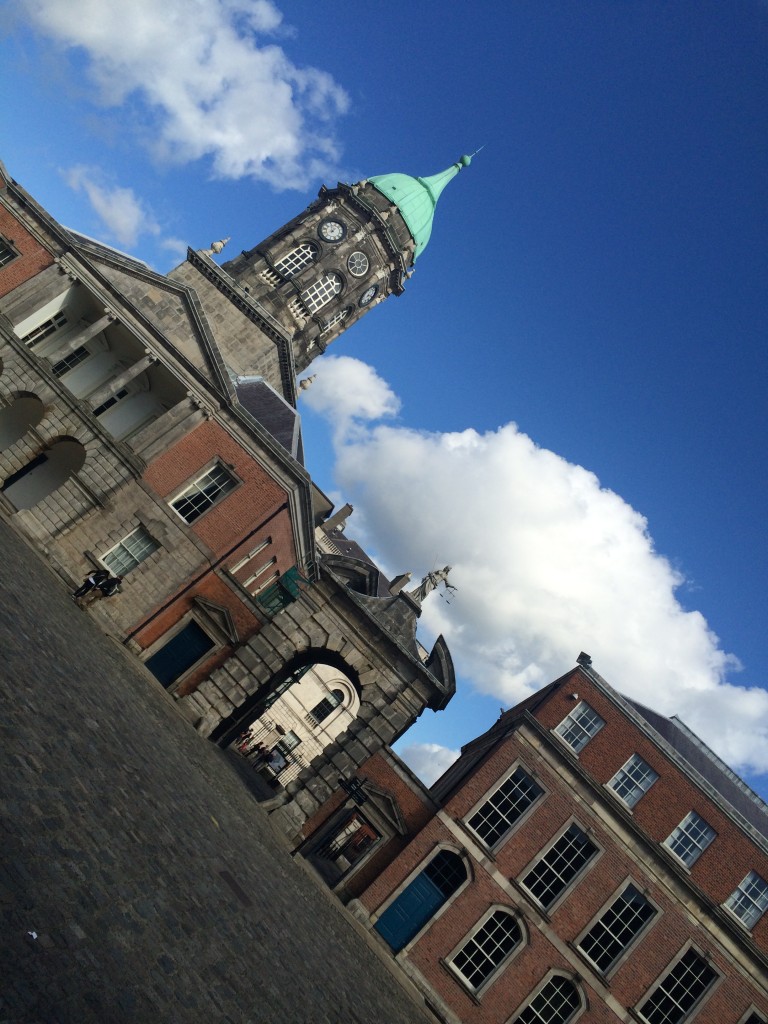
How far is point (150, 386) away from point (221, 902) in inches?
969

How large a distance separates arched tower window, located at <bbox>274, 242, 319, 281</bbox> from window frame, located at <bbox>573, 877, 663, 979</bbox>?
36.0 metres

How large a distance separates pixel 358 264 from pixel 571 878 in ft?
120

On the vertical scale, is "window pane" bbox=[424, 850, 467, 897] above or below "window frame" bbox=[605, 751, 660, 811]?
below

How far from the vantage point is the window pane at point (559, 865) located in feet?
87.7

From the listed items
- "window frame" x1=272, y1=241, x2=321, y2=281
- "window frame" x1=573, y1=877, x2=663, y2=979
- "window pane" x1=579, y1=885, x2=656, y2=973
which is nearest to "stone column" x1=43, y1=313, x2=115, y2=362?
"window frame" x1=272, y1=241, x2=321, y2=281

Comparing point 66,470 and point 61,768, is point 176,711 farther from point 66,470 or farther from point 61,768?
point 61,768

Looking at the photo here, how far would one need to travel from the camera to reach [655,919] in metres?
26.2

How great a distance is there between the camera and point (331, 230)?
148 feet

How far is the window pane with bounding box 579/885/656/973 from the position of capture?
84.7 feet

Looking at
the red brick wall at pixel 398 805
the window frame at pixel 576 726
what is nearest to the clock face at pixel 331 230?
the red brick wall at pixel 398 805

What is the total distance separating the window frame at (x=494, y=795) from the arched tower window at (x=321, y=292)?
29139mm

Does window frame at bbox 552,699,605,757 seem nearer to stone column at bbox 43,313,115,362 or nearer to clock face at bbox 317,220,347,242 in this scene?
stone column at bbox 43,313,115,362

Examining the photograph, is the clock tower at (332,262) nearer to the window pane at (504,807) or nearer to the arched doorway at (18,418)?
the arched doorway at (18,418)

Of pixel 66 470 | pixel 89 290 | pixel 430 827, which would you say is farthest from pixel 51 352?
pixel 430 827
